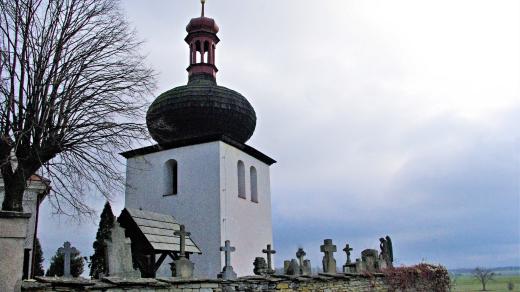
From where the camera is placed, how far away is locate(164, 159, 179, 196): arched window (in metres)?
20.0

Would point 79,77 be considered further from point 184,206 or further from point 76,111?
point 184,206

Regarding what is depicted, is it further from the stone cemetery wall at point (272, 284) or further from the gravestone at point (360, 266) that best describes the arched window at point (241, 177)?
the stone cemetery wall at point (272, 284)

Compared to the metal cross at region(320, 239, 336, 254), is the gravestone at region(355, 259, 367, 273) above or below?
below

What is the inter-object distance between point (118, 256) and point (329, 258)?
6.86 m

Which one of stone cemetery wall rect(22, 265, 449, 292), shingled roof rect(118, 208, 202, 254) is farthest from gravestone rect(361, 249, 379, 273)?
shingled roof rect(118, 208, 202, 254)

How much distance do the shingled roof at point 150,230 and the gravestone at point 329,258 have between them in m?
3.33

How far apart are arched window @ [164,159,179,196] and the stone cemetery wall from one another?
28.5 feet

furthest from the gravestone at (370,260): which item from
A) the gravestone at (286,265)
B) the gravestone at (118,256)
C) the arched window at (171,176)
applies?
the gravestone at (118,256)

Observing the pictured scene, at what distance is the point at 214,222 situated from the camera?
1808cm

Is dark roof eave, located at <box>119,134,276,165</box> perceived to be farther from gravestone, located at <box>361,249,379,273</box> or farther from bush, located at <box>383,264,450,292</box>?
bush, located at <box>383,264,450,292</box>

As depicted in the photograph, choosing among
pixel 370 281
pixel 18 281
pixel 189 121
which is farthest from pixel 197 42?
pixel 18 281

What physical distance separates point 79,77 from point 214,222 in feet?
32.4

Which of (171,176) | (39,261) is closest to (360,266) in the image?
(171,176)

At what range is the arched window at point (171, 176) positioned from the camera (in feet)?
65.8
